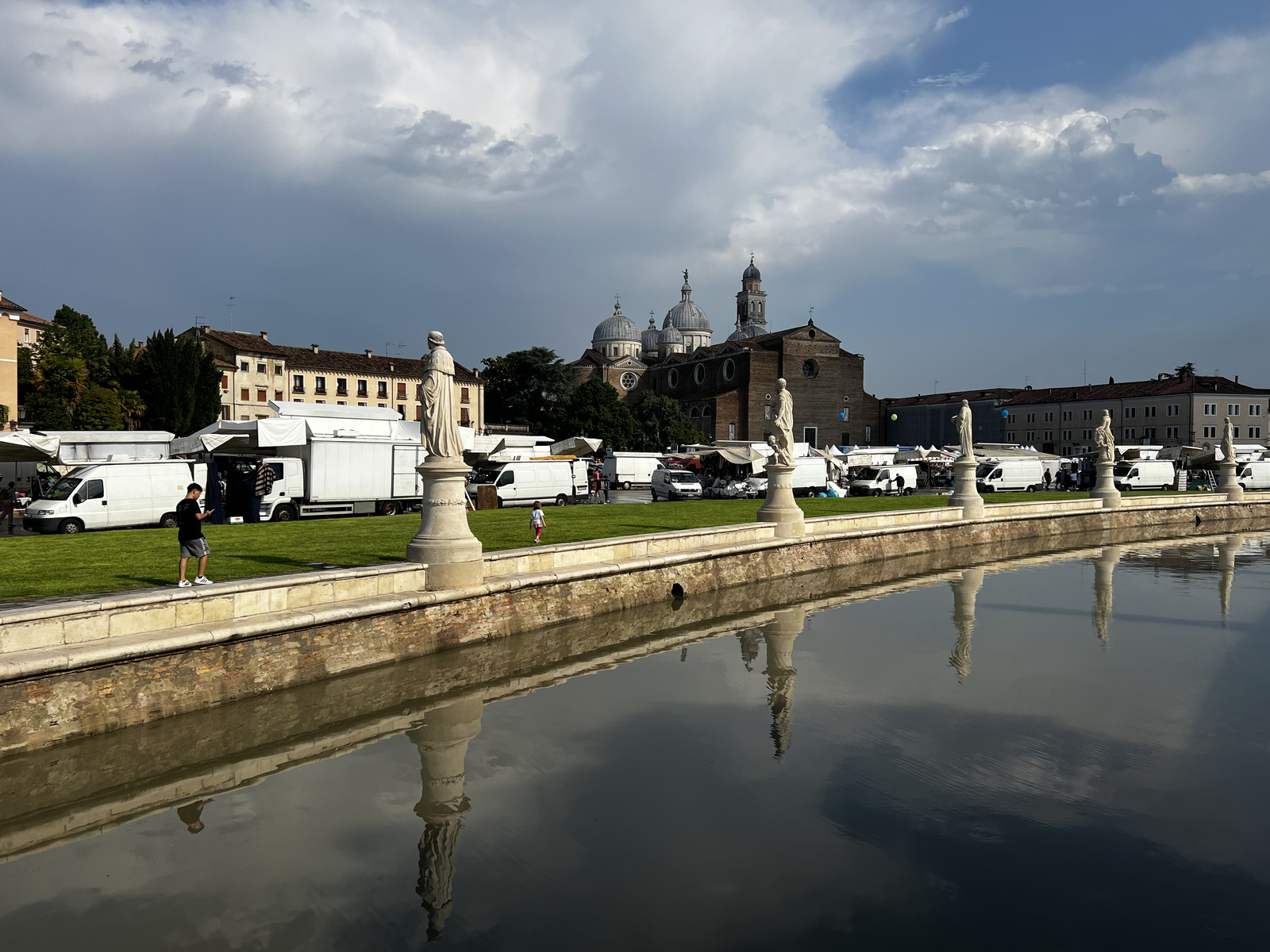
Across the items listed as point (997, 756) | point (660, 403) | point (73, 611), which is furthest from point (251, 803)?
point (660, 403)

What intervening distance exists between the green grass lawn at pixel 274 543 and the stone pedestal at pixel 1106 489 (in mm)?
11855

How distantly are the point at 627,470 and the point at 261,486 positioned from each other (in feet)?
83.9

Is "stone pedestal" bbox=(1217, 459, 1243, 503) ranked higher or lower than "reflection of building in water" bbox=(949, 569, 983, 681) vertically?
higher

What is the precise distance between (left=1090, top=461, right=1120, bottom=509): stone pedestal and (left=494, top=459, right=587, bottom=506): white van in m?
20.2

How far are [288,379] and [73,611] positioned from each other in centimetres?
6893

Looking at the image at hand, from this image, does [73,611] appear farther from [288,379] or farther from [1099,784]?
[288,379]

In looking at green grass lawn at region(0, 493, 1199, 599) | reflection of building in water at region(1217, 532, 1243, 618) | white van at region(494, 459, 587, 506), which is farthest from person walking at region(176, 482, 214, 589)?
white van at region(494, 459, 587, 506)

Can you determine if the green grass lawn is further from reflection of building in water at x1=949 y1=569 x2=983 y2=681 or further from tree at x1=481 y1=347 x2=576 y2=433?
tree at x1=481 y1=347 x2=576 y2=433

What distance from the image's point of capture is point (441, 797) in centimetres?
818

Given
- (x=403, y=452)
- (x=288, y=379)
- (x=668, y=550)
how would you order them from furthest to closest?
(x=288, y=379) < (x=403, y=452) < (x=668, y=550)

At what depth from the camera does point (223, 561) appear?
48.2ft

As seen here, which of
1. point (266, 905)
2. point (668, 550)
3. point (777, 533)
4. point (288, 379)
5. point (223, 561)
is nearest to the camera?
point (266, 905)

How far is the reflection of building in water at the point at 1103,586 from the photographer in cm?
1645

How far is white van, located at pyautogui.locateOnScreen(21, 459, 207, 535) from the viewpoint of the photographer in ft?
68.2
